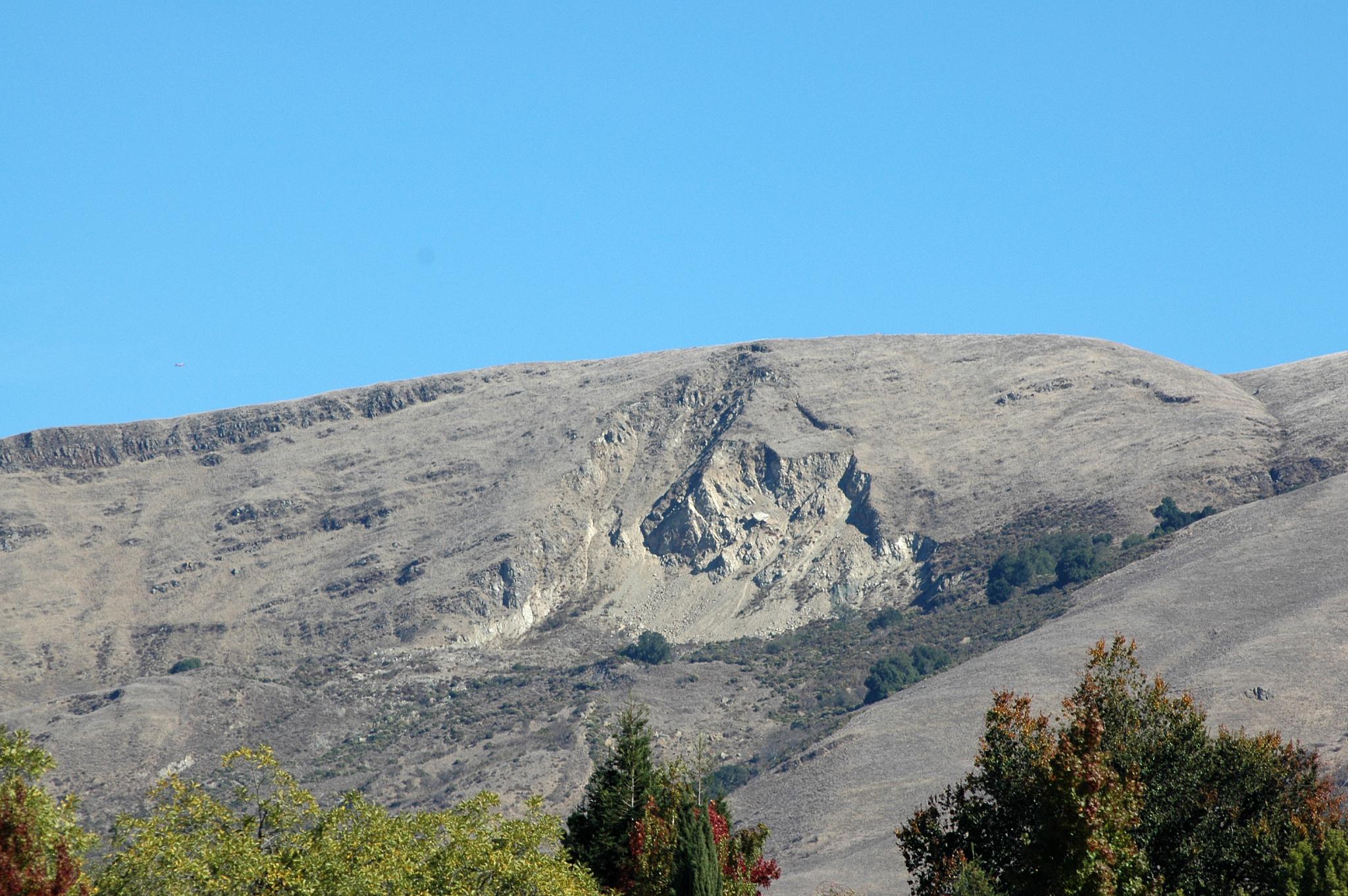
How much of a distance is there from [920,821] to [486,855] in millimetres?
10120

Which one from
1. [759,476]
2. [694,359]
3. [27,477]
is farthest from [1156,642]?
[27,477]

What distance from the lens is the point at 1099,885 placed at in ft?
67.6

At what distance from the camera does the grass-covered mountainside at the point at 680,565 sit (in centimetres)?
8262

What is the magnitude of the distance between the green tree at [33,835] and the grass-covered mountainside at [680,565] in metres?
41.1

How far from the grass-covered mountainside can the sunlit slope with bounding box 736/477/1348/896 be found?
26 centimetres

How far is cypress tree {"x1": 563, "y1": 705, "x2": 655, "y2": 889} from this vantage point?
35969 mm

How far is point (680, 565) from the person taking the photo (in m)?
122

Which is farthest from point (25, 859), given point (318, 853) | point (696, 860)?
point (696, 860)

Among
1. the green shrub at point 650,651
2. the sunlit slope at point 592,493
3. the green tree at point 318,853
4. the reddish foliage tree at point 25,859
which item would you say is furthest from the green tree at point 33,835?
the sunlit slope at point 592,493

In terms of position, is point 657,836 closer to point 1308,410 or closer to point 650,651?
point 650,651

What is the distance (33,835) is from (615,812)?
63.2 ft

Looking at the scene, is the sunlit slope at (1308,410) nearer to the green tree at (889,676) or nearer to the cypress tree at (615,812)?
the green tree at (889,676)

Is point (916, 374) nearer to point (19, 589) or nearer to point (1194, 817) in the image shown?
point (19, 589)

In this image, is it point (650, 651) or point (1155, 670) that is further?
point (650, 651)
